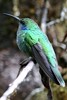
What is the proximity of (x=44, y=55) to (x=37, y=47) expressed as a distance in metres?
0.11

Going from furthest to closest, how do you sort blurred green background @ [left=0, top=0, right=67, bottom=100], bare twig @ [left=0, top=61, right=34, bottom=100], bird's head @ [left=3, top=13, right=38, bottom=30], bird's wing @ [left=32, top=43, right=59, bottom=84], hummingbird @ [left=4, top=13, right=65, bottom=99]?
blurred green background @ [left=0, top=0, right=67, bottom=100], bird's head @ [left=3, top=13, right=38, bottom=30], hummingbird @ [left=4, top=13, right=65, bottom=99], bird's wing @ [left=32, top=43, right=59, bottom=84], bare twig @ [left=0, top=61, right=34, bottom=100]

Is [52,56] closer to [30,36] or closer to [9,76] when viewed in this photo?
[30,36]

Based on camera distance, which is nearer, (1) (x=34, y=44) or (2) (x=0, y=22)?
(1) (x=34, y=44)

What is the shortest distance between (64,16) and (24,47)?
3.17m

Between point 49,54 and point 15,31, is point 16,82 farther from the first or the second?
point 15,31

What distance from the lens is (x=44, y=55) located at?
3.50 metres

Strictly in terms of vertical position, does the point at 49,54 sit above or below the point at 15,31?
above

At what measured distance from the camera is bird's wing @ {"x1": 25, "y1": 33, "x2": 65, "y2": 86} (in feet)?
10.4

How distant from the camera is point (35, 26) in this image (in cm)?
383

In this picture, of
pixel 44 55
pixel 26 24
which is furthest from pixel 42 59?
pixel 26 24

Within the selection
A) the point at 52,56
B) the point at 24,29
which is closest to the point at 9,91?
the point at 52,56

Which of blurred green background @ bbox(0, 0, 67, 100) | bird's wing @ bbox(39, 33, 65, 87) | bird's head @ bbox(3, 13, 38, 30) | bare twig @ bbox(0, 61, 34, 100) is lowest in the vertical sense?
blurred green background @ bbox(0, 0, 67, 100)

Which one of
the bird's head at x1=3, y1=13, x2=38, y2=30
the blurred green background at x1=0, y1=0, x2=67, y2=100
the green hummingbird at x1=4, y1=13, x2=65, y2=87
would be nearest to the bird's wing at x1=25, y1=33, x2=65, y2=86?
the green hummingbird at x1=4, y1=13, x2=65, y2=87

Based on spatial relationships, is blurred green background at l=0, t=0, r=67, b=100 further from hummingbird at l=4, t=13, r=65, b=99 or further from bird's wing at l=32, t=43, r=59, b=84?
bird's wing at l=32, t=43, r=59, b=84
